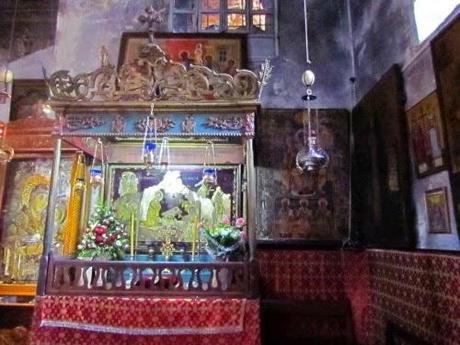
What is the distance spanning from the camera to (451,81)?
325cm

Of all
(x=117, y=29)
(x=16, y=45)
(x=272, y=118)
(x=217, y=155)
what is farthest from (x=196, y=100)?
(x=16, y=45)

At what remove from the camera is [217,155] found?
19.4 feet

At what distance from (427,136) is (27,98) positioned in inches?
266

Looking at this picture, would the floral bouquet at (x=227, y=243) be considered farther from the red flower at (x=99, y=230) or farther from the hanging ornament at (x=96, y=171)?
the hanging ornament at (x=96, y=171)

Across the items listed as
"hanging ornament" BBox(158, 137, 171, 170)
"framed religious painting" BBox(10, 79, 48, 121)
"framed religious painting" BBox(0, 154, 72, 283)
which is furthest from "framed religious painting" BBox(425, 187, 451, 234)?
"framed religious painting" BBox(10, 79, 48, 121)

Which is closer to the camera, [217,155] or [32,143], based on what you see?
[217,155]

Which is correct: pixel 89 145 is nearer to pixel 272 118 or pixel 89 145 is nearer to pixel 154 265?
pixel 154 265

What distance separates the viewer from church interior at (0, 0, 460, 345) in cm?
399

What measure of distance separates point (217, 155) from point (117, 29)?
3159 mm

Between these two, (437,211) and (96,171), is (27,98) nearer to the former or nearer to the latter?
(96,171)

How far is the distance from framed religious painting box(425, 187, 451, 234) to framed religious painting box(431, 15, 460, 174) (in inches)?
17.2

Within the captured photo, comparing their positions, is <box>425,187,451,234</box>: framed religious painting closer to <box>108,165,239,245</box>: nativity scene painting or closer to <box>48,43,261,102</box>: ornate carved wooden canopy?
<box>48,43,261,102</box>: ornate carved wooden canopy

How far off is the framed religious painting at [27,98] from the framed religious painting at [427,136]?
624cm

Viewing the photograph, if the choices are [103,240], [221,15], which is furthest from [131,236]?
[221,15]
